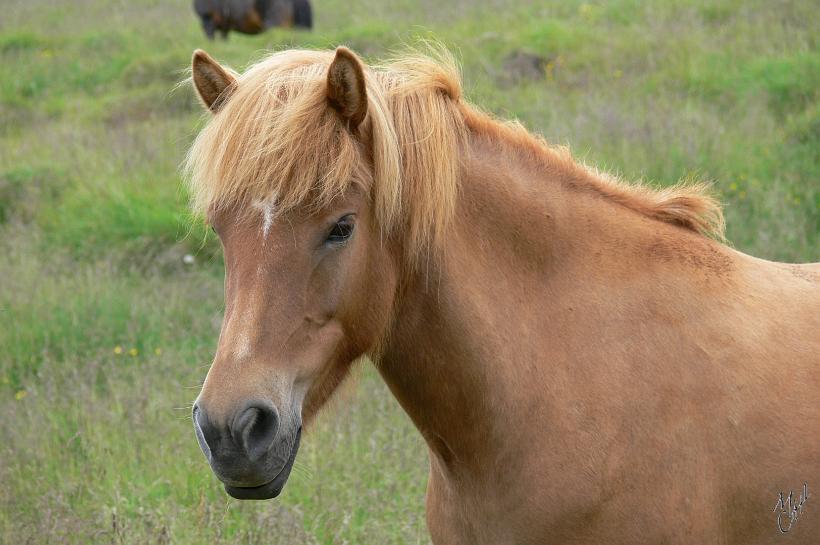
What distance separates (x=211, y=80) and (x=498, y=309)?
0.95 meters

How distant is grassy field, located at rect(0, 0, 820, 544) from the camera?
3.79 m

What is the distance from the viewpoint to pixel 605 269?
2.29m

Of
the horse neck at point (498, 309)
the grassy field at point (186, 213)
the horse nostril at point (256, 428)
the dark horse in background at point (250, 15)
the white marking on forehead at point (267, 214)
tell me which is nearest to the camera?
the horse nostril at point (256, 428)

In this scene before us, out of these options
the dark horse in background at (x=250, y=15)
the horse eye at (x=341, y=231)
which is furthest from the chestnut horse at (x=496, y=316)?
the dark horse in background at (x=250, y=15)

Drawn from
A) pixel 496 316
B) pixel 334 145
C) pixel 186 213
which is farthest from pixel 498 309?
pixel 186 213

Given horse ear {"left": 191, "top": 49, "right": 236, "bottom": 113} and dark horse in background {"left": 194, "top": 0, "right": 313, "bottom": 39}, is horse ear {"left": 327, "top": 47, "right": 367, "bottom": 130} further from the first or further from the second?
dark horse in background {"left": 194, "top": 0, "right": 313, "bottom": 39}

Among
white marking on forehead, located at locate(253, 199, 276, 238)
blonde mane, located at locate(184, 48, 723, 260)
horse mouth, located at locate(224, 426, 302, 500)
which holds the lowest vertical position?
horse mouth, located at locate(224, 426, 302, 500)

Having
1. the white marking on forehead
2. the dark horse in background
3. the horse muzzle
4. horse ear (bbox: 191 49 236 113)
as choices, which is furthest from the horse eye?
the dark horse in background

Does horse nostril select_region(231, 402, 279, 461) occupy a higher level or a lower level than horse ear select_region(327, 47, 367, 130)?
lower

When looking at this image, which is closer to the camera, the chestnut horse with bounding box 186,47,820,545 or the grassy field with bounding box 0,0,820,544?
the chestnut horse with bounding box 186,47,820,545

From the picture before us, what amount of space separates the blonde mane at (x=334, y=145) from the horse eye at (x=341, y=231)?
0.21 feet

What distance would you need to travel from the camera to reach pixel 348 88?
2049 mm

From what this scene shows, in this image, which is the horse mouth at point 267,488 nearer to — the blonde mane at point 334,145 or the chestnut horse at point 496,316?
the chestnut horse at point 496,316

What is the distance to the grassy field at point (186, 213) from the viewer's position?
3793 millimetres
